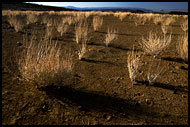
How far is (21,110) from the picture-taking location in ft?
6.36

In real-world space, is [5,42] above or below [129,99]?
above

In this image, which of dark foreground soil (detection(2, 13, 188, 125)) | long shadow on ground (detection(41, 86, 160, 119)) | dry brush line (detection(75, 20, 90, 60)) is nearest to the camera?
dark foreground soil (detection(2, 13, 188, 125))

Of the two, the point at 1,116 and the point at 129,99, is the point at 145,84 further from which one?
the point at 1,116

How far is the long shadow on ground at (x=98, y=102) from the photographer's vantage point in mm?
2035

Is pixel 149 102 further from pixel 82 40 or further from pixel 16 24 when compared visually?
pixel 16 24

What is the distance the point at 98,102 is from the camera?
219 centimetres

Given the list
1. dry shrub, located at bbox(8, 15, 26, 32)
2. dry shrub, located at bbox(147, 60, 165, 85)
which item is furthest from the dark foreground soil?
dry shrub, located at bbox(8, 15, 26, 32)

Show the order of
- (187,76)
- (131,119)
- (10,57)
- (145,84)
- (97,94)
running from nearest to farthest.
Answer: (131,119) → (97,94) → (145,84) → (187,76) → (10,57)

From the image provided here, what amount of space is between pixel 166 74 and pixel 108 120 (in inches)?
73.3

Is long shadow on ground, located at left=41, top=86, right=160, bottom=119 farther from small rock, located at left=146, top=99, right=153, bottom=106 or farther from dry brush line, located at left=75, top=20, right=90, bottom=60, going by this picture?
dry brush line, located at left=75, top=20, right=90, bottom=60

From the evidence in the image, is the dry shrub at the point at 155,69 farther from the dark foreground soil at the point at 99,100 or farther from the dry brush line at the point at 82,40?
the dry brush line at the point at 82,40

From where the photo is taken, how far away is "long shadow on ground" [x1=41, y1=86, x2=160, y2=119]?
2035mm

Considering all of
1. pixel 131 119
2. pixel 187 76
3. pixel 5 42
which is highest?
pixel 5 42

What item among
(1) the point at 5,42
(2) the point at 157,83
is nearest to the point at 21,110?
(2) the point at 157,83
